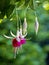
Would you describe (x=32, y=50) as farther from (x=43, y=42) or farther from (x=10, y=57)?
(x=43, y=42)

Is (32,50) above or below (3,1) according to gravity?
below

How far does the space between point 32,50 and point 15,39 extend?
1096 mm

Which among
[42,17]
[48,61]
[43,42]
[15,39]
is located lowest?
[48,61]

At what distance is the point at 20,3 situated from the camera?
929mm

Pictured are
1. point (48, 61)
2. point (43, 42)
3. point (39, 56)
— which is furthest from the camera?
point (48, 61)

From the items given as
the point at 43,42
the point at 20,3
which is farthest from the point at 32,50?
the point at 20,3

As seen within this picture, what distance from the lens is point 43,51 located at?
2205 millimetres

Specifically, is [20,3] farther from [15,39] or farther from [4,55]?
[4,55]

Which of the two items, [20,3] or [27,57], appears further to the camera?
[27,57]

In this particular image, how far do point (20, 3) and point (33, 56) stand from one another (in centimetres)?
112

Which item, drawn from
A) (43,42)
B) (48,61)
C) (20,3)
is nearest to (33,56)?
(43,42)

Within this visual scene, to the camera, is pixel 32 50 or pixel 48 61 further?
pixel 48 61

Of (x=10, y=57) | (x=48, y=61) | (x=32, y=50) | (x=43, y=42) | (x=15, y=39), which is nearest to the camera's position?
(x=15, y=39)

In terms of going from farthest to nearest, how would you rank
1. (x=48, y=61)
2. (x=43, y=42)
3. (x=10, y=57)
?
(x=48, y=61) → (x=43, y=42) → (x=10, y=57)
